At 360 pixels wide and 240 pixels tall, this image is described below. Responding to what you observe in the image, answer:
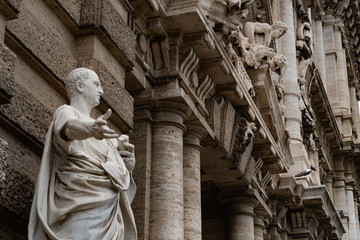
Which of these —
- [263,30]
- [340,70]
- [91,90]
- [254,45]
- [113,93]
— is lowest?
[91,90]

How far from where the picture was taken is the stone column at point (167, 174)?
31.4 ft

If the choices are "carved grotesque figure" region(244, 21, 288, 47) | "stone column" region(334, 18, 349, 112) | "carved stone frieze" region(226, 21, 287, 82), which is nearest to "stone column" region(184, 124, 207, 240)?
"carved stone frieze" region(226, 21, 287, 82)

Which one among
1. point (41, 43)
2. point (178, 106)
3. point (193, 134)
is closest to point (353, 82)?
point (193, 134)

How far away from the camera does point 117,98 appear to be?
746cm

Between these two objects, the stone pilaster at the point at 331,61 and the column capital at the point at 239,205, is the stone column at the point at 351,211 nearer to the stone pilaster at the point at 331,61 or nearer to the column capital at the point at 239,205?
the stone pilaster at the point at 331,61

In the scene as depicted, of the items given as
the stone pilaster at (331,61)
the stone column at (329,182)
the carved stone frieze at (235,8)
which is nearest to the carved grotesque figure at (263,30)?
the carved stone frieze at (235,8)

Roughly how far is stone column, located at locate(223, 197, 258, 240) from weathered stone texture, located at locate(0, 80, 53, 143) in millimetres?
8316

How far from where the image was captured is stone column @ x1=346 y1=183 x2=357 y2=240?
104 ft

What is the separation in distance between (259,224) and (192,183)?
529cm

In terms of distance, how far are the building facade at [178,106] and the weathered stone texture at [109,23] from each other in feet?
0.05

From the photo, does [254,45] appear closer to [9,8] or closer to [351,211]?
[9,8]

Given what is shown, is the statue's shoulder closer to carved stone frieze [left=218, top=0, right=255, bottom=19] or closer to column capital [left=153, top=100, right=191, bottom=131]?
column capital [left=153, top=100, right=191, bottom=131]

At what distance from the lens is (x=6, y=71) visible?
543 centimetres

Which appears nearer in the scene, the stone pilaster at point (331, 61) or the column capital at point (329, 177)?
the column capital at point (329, 177)
